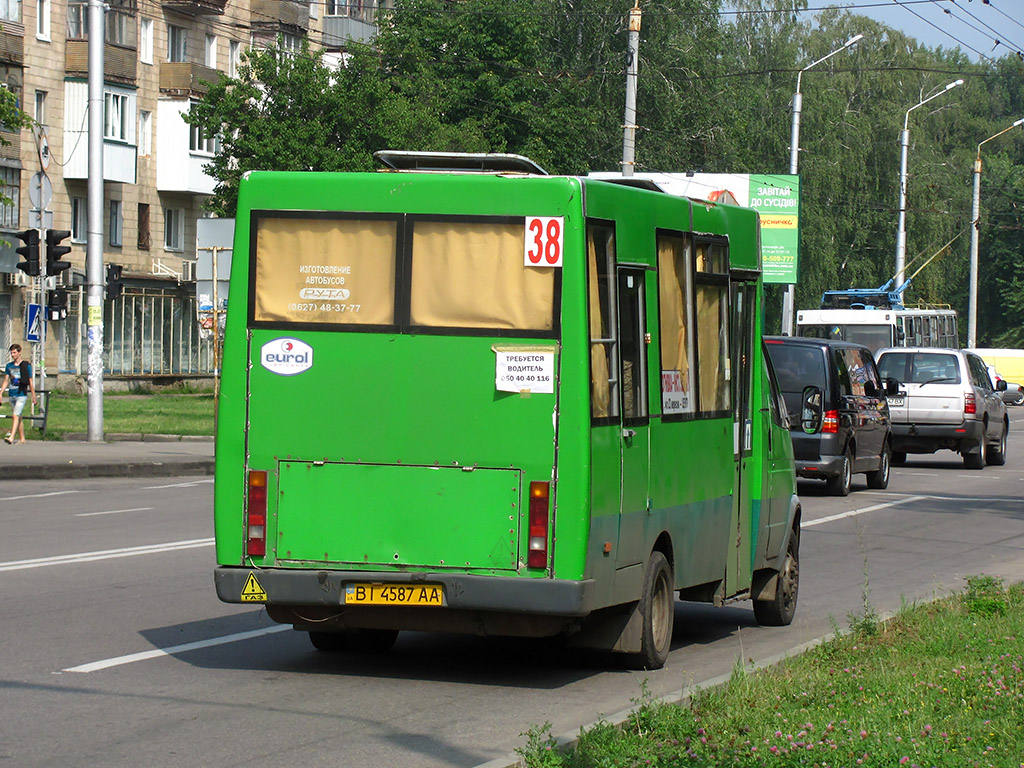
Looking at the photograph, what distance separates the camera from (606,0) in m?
54.8

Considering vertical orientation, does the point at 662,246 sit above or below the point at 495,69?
below

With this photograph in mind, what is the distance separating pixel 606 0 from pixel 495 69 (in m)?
4.31

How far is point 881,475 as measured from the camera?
2309 cm

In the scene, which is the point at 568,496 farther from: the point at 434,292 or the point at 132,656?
the point at 132,656

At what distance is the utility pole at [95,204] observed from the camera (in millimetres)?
27656

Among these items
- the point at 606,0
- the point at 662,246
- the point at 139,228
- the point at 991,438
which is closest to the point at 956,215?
the point at 606,0

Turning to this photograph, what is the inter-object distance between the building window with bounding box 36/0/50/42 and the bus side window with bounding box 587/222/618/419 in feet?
146

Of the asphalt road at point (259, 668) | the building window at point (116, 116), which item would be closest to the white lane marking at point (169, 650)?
the asphalt road at point (259, 668)

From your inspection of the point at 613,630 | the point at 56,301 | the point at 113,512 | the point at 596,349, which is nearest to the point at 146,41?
the point at 56,301

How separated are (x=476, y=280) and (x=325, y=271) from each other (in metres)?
0.75

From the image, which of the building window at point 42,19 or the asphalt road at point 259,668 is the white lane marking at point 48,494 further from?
the building window at point 42,19

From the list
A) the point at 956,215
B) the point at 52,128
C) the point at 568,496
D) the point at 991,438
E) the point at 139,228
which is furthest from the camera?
the point at 956,215

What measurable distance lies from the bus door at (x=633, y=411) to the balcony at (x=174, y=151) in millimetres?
47104

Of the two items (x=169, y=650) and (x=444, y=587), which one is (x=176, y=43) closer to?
(x=169, y=650)
